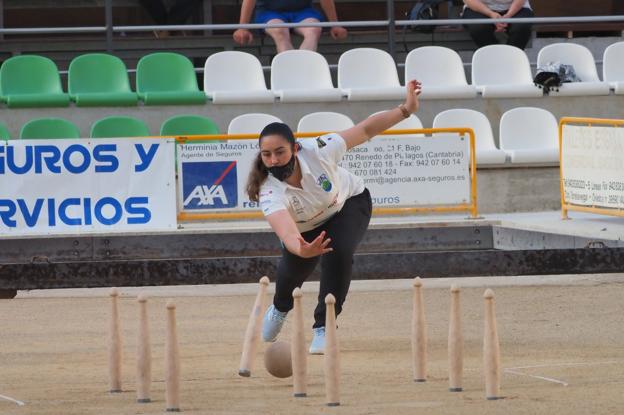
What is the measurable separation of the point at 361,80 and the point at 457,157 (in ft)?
9.11

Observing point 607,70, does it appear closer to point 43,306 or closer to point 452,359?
point 43,306

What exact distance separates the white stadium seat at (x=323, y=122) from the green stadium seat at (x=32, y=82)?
10.5 ft

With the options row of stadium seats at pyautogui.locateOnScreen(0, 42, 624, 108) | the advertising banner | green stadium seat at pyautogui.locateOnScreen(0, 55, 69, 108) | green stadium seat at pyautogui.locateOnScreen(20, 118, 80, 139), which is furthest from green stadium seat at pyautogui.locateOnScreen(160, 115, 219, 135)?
the advertising banner

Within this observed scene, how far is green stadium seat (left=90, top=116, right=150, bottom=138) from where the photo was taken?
15.9 meters

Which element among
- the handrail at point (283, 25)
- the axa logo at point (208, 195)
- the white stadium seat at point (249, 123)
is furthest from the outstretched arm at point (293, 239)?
the handrail at point (283, 25)

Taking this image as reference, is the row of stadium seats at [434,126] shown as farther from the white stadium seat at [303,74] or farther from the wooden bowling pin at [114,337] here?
the wooden bowling pin at [114,337]

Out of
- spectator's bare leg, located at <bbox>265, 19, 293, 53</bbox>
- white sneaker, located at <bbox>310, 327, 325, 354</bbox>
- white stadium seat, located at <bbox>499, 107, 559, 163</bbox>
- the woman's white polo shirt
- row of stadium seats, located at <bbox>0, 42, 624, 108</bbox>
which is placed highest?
spectator's bare leg, located at <bbox>265, 19, 293, 53</bbox>

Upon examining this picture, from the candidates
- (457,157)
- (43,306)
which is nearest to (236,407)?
(43,306)

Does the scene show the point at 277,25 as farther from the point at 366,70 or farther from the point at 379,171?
the point at 379,171

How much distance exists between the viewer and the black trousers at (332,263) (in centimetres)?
857

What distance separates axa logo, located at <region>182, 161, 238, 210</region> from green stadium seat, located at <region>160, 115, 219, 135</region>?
1.26 m

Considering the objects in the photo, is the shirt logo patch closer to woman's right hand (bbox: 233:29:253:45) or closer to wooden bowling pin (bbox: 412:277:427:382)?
wooden bowling pin (bbox: 412:277:427:382)

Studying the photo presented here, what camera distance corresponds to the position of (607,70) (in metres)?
18.5

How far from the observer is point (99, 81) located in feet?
56.5
